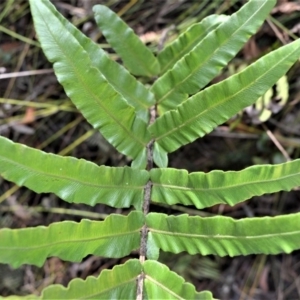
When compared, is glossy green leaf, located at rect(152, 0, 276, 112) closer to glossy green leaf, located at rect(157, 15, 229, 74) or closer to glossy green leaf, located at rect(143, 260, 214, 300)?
glossy green leaf, located at rect(157, 15, 229, 74)

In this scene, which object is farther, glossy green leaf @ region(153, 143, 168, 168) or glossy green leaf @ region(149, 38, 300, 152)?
glossy green leaf @ region(153, 143, 168, 168)

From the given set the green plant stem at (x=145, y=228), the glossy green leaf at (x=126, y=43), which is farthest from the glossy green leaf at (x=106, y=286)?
the glossy green leaf at (x=126, y=43)

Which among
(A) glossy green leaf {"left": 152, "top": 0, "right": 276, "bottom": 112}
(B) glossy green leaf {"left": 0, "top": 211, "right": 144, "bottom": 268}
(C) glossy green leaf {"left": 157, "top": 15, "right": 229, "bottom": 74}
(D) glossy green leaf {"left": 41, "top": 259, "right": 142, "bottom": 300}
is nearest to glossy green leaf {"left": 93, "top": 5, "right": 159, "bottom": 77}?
(C) glossy green leaf {"left": 157, "top": 15, "right": 229, "bottom": 74}

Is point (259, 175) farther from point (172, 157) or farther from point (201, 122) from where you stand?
point (172, 157)

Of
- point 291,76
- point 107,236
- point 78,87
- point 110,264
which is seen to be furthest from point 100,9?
point 110,264

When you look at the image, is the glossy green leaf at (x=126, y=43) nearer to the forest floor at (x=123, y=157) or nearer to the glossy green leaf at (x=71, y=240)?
the forest floor at (x=123, y=157)

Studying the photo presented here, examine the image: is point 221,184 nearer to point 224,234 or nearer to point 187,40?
point 224,234
